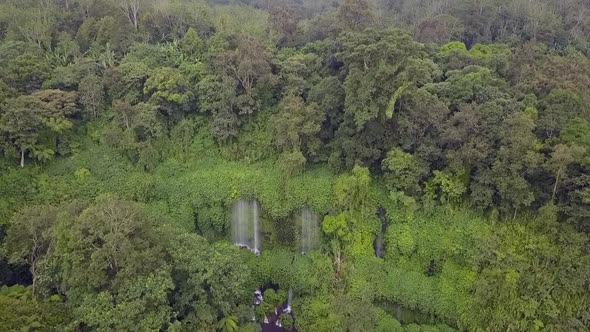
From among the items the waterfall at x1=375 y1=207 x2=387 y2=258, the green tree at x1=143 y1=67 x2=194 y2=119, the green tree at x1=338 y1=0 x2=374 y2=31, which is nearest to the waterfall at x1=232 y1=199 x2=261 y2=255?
the waterfall at x1=375 y1=207 x2=387 y2=258

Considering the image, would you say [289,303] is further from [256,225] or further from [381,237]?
[381,237]

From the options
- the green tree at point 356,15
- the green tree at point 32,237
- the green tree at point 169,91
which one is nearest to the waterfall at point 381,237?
the green tree at point 356,15

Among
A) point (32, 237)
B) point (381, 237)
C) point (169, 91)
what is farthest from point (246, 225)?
point (32, 237)

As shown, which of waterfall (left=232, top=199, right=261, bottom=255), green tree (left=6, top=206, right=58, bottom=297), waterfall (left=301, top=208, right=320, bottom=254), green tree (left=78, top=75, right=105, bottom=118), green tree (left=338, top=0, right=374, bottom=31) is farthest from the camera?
green tree (left=78, top=75, right=105, bottom=118)

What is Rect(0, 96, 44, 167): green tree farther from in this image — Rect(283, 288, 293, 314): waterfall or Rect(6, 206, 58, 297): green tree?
Rect(283, 288, 293, 314): waterfall

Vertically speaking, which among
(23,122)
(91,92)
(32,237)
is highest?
(91,92)

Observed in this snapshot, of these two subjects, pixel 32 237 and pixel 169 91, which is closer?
pixel 32 237
